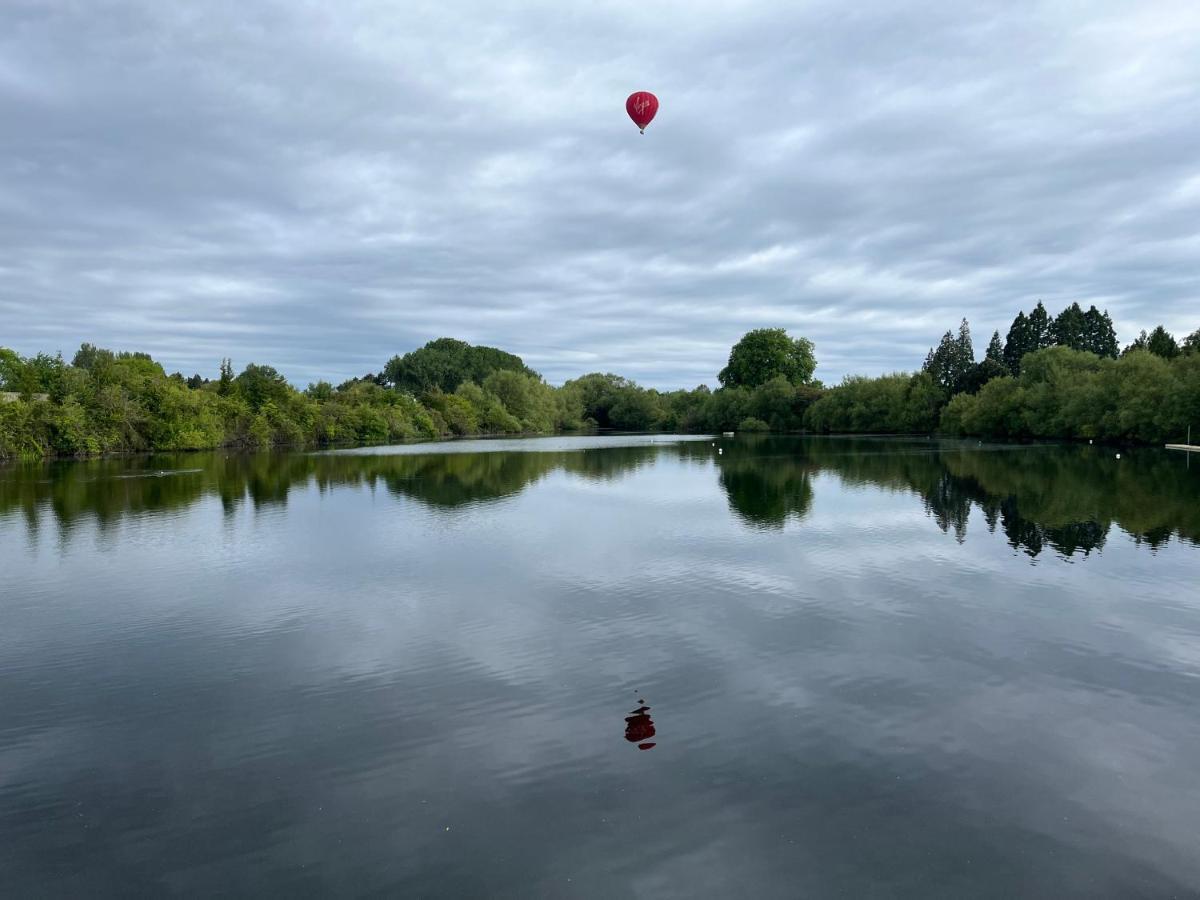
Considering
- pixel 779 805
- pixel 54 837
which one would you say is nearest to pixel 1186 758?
pixel 779 805

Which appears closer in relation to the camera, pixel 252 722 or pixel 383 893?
pixel 383 893

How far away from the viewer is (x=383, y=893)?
607cm

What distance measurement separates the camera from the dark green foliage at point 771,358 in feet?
422

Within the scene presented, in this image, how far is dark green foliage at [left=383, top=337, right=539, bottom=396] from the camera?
139m

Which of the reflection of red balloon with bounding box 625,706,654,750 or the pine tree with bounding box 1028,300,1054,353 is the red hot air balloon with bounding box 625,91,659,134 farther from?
the pine tree with bounding box 1028,300,1054,353

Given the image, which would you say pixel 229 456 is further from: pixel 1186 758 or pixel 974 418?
pixel 974 418

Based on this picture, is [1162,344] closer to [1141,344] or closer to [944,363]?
[1141,344]

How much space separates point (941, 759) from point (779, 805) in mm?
2169

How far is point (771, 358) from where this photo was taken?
422 feet

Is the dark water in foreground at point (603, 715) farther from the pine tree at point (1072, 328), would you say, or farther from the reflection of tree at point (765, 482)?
the pine tree at point (1072, 328)

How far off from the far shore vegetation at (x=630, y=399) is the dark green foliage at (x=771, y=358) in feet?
0.82

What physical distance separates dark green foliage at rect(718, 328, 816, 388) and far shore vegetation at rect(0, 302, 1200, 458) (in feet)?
0.82

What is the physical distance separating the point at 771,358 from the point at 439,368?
201 ft

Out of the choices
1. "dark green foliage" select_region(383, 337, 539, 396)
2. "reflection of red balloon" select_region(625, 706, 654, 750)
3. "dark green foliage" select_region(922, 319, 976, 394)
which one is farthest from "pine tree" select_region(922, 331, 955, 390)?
"reflection of red balloon" select_region(625, 706, 654, 750)
